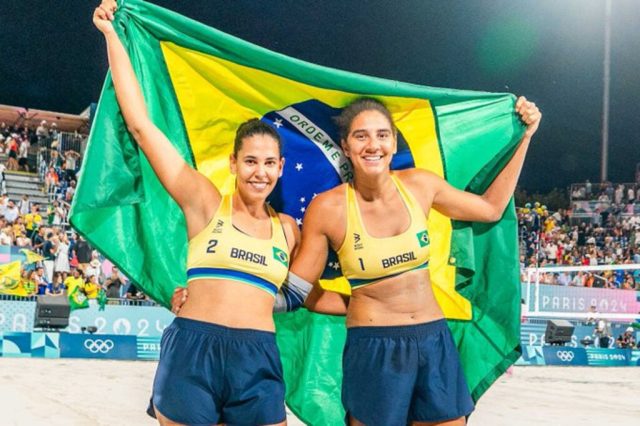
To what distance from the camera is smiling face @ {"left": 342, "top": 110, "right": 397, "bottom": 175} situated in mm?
3160

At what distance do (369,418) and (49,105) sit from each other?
3327 cm

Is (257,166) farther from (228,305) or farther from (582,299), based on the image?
(582,299)

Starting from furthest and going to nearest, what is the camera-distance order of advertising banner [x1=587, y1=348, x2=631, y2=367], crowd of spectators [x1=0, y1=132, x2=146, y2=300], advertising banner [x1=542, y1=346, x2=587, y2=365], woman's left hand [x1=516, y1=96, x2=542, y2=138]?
advertising banner [x1=587, y1=348, x2=631, y2=367] < advertising banner [x1=542, y1=346, x2=587, y2=365] < crowd of spectators [x1=0, y1=132, x2=146, y2=300] < woman's left hand [x1=516, y1=96, x2=542, y2=138]

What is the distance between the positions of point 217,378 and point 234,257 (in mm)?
490

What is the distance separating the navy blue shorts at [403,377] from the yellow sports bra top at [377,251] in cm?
24

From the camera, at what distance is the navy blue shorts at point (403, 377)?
300 centimetres

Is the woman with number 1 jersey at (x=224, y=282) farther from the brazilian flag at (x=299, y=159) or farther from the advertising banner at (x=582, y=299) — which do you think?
the advertising banner at (x=582, y=299)

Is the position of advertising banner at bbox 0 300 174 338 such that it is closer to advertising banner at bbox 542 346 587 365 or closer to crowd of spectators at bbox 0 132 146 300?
crowd of spectators at bbox 0 132 146 300

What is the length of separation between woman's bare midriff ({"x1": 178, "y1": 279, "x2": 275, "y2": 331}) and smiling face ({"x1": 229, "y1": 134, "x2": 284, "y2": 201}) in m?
0.41

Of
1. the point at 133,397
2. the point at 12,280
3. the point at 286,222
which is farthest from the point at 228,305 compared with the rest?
the point at 12,280

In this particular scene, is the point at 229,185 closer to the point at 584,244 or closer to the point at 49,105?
the point at 584,244

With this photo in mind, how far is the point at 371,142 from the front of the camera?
3.17 metres

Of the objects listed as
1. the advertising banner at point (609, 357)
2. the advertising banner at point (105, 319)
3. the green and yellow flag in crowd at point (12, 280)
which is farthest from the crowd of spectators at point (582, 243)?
the green and yellow flag in crowd at point (12, 280)

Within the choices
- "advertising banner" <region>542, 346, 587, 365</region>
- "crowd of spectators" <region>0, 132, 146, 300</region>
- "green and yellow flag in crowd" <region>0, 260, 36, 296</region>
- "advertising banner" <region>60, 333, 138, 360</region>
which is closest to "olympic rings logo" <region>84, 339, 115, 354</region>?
"advertising banner" <region>60, 333, 138, 360</region>
